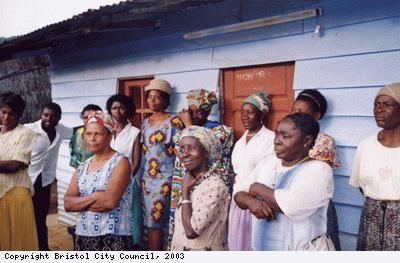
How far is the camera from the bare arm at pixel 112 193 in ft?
9.42

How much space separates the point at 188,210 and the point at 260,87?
1.82m

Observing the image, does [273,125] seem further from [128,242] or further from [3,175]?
[3,175]

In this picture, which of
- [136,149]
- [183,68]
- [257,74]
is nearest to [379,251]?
[257,74]

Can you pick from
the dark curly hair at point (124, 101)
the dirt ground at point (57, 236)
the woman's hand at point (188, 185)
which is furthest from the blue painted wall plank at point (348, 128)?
the dirt ground at point (57, 236)

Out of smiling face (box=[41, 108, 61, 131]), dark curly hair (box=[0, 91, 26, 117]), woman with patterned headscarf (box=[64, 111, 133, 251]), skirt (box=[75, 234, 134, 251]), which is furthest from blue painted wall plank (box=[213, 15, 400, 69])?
smiling face (box=[41, 108, 61, 131])

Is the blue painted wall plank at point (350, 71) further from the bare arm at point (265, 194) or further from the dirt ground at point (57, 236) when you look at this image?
the dirt ground at point (57, 236)

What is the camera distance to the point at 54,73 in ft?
24.1

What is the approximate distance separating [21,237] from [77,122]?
114 inches

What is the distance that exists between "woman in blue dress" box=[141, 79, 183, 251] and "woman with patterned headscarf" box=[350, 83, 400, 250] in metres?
2.10

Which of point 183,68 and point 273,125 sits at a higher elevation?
point 183,68

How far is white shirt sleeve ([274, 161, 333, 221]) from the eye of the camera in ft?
7.08

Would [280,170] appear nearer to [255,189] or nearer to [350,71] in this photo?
[255,189]

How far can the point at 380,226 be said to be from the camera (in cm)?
270

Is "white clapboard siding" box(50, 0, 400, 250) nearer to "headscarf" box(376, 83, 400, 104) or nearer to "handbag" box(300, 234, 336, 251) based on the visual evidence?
"headscarf" box(376, 83, 400, 104)
